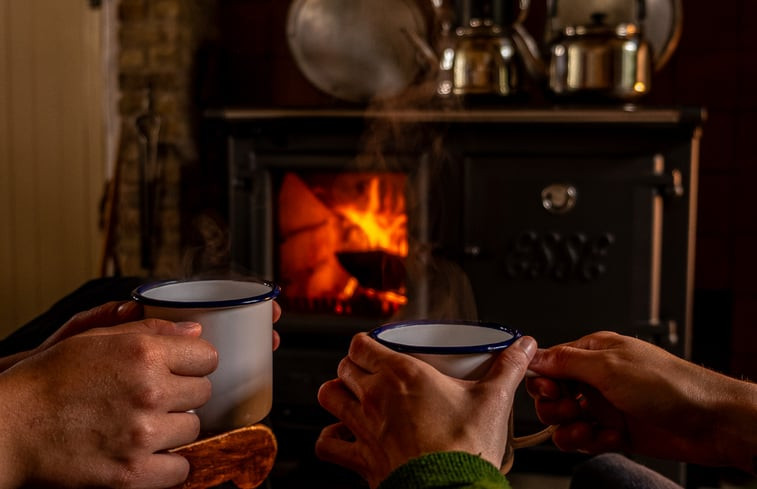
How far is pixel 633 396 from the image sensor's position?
2.37ft

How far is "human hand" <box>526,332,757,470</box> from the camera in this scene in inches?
28.3

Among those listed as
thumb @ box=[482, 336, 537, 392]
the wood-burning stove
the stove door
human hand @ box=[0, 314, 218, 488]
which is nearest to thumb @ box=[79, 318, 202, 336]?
human hand @ box=[0, 314, 218, 488]

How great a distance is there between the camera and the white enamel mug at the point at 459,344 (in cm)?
63

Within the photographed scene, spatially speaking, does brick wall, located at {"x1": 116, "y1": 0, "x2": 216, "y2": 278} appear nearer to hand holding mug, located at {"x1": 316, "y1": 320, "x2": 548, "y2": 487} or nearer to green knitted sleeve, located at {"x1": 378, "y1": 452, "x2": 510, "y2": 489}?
hand holding mug, located at {"x1": 316, "y1": 320, "x2": 548, "y2": 487}

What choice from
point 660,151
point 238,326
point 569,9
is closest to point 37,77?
point 569,9

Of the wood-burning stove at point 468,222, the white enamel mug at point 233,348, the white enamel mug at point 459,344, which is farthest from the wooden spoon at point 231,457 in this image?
the wood-burning stove at point 468,222

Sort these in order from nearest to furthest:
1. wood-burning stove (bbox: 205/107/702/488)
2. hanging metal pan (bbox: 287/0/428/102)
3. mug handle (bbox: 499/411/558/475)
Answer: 1. mug handle (bbox: 499/411/558/475)
2. wood-burning stove (bbox: 205/107/702/488)
3. hanging metal pan (bbox: 287/0/428/102)

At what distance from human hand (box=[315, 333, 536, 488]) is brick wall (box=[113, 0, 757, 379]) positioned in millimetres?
1900

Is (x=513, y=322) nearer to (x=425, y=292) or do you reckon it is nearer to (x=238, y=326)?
(x=425, y=292)

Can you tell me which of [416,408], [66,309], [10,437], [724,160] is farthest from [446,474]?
[724,160]

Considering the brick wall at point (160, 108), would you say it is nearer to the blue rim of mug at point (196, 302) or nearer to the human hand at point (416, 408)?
the blue rim of mug at point (196, 302)

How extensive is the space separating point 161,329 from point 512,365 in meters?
0.27

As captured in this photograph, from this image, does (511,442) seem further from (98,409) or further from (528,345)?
(98,409)

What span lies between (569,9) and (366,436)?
169 centimetres
